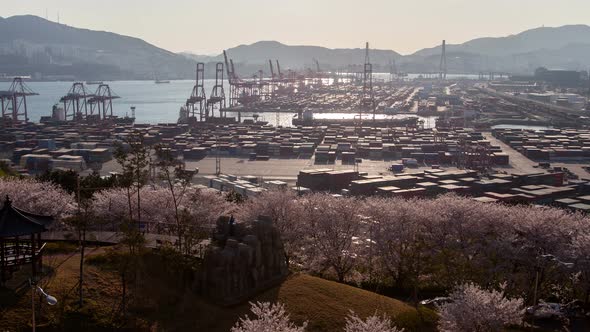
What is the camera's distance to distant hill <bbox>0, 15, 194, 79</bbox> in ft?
352

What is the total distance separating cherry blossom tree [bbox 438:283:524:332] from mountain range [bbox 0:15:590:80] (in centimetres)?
9278

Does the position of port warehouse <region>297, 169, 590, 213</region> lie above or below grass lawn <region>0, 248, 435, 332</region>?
below

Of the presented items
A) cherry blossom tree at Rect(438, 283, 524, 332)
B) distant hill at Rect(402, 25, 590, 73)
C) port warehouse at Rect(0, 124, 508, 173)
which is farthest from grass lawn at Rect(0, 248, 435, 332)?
distant hill at Rect(402, 25, 590, 73)

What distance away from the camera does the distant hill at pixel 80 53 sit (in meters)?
107

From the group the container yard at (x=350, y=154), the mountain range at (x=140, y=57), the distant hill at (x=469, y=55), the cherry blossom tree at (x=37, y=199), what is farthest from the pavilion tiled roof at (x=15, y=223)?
the distant hill at (x=469, y=55)

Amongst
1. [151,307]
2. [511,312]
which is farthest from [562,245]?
[151,307]

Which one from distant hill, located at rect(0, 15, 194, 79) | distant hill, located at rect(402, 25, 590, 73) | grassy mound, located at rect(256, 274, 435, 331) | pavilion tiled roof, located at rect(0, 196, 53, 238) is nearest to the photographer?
pavilion tiled roof, located at rect(0, 196, 53, 238)

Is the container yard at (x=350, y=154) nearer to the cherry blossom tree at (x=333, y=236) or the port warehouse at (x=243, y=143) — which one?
the port warehouse at (x=243, y=143)

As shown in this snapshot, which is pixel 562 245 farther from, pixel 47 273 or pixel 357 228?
pixel 47 273

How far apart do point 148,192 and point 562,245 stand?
26.1 feet

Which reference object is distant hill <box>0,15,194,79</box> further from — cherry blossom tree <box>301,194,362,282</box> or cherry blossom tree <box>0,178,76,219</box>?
cherry blossom tree <box>301,194,362,282</box>

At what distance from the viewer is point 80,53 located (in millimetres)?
125812

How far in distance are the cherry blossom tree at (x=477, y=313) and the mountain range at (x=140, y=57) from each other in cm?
9278

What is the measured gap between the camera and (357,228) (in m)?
9.48
